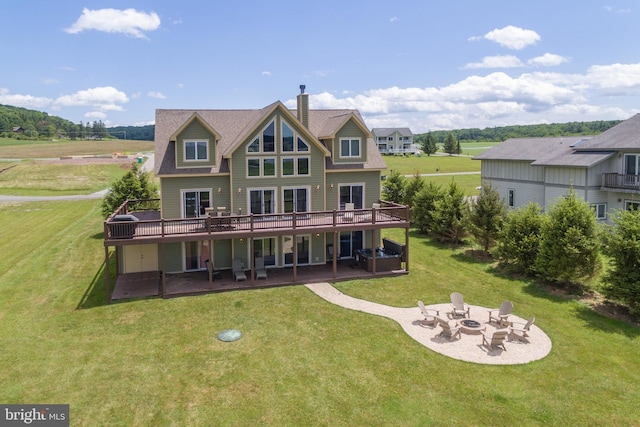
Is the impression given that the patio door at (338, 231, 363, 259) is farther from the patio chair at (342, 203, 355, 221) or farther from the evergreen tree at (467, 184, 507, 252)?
the evergreen tree at (467, 184, 507, 252)

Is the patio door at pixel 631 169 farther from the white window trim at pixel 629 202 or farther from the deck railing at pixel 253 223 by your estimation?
the deck railing at pixel 253 223

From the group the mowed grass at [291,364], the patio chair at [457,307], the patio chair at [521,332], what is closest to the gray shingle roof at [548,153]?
the mowed grass at [291,364]

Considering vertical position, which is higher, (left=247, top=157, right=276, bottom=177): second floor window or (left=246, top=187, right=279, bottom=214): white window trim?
(left=247, top=157, right=276, bottom=177): second floor window

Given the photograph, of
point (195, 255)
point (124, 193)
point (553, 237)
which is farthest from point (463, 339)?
point (124, 193)

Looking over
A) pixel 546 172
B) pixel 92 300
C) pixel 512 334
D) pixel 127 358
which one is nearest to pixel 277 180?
pixel 92 300

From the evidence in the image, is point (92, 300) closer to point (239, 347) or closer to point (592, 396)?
point (239, 347)

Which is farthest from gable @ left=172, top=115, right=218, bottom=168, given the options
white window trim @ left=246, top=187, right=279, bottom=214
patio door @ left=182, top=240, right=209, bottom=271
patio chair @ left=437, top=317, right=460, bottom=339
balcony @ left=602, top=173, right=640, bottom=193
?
balcony @ left=602, top=173, right=640, bottom=193
